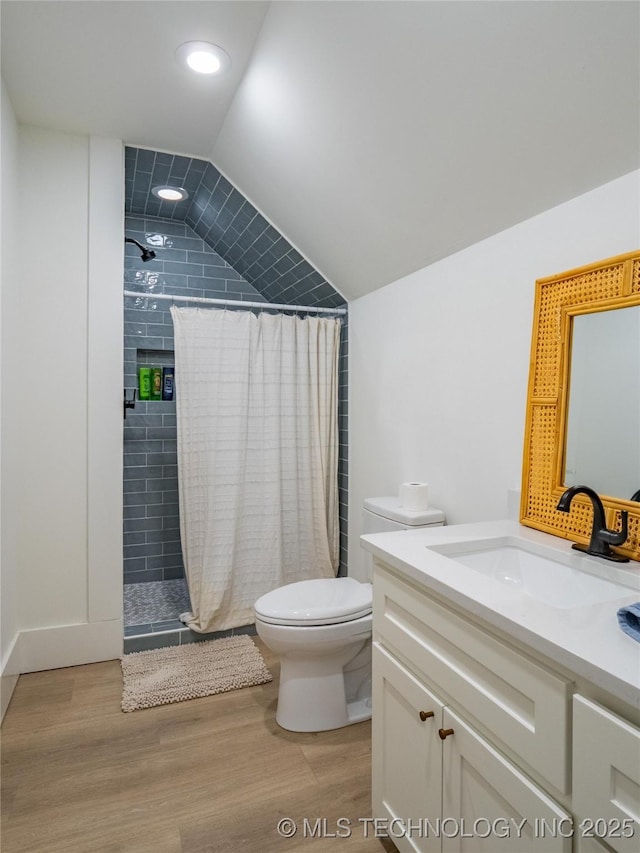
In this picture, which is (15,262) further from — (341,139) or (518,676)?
(518,676)

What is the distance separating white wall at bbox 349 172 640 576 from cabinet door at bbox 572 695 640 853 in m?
1.08

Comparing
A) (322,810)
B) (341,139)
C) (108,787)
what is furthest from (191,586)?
(341,139)

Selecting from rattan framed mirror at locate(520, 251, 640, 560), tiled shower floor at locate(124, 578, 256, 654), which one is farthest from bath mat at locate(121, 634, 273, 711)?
rattan framed mirror at locate(520, 251, 640, 560)

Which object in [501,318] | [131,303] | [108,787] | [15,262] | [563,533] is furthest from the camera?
[131,303]

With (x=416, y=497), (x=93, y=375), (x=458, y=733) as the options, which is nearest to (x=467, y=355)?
(x=416, y=497)

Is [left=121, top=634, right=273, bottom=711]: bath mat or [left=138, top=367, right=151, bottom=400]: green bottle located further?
[left=138, top=367, right=151, bottom=400]: green bottle

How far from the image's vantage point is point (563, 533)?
1484 mm

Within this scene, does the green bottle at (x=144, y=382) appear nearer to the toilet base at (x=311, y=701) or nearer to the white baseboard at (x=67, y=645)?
the white baseboard at (x=67, y=645)

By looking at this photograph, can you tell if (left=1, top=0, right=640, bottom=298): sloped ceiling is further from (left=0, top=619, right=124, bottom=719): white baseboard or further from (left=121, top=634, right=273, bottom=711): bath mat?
(left=0, top=619, right=124, bottom=719): white baseboard

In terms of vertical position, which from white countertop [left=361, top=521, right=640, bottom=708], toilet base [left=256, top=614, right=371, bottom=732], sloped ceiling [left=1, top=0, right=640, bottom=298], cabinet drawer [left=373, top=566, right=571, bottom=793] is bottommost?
toilet base [left=256, top=614, right=371, bottom=732]

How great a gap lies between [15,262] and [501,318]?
216cm

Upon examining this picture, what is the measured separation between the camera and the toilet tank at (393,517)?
2.07m

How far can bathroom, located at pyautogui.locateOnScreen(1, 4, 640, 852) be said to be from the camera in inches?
82.9

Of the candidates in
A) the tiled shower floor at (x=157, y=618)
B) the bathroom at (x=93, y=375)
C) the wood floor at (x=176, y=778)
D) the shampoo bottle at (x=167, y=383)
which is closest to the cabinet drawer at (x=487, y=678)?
the wood floor at (x=176, y=778)
